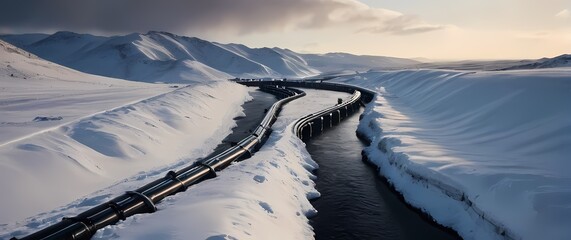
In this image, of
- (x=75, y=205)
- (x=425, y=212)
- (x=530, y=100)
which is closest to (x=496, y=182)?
(x=425, y=212)

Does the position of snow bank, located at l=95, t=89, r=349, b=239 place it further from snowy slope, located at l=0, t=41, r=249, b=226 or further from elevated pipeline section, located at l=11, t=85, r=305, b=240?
snowy slope, located at l=0, t=41, r=249, b=226

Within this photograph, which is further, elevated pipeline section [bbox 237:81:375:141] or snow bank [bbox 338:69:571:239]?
elevated pipeline section [bbox 237:81:375:141]

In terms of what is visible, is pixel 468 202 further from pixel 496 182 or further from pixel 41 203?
pixel 41 203

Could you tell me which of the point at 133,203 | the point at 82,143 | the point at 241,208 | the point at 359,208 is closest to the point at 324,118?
the point at 359,208

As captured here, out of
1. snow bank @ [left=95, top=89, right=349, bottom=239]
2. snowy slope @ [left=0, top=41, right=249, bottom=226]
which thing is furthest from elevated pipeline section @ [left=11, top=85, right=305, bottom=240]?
snowy slope @ [left=0, top=41, right=249, bottom=226]

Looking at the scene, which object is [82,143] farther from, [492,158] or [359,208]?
[492,158]

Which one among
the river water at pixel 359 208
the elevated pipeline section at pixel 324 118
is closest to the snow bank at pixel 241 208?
the river water at pixel 359 208
